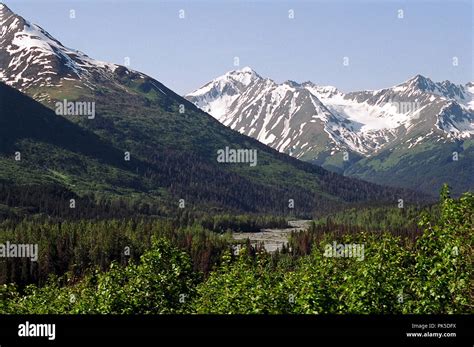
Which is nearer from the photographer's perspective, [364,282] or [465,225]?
[465,225]

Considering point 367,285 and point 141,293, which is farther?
point 141,293

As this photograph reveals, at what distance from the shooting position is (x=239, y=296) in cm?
3325

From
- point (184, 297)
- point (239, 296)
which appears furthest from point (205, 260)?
point (239, 296)

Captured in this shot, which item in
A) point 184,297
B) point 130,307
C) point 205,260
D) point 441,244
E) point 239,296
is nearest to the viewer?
point 441,244

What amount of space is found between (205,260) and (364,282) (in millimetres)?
162903

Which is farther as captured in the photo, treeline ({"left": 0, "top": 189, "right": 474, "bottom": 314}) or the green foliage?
the green foliage

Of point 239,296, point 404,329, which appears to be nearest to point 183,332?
point 404,329

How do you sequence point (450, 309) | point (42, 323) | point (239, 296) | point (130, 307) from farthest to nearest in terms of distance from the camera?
1. point (130, 307)
2. point (239, 296)
3. point (450, 309)
4. point (42, 323)

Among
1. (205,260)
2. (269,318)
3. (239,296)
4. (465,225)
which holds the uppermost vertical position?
(465,225)

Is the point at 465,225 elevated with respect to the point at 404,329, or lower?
elevated

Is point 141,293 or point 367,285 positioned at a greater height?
point 367,285

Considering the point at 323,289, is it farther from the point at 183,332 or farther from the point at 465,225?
the point at 183,332

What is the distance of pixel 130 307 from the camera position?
39125 mm

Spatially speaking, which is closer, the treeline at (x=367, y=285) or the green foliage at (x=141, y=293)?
the treeline at (x=367, y=285)
